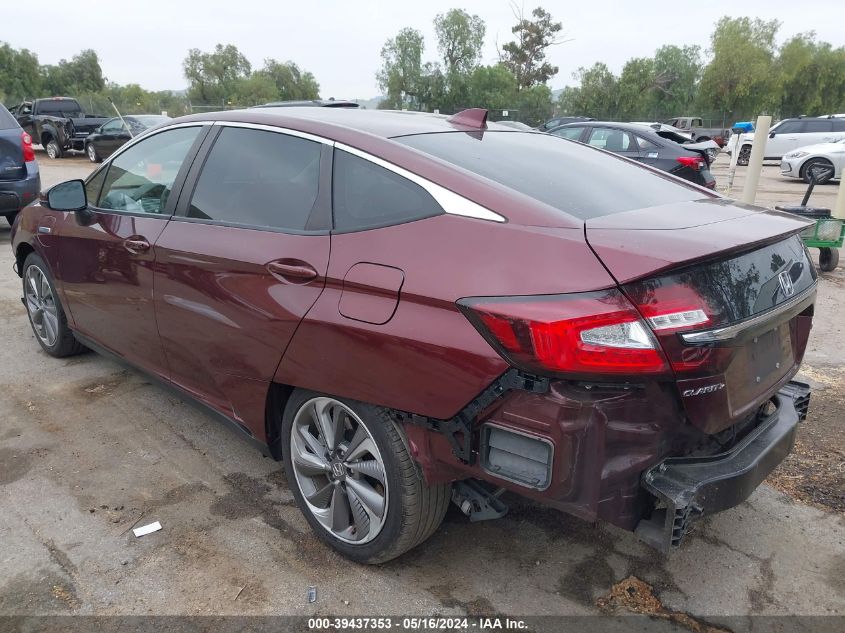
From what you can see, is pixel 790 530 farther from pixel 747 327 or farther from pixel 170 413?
pixel 170 413

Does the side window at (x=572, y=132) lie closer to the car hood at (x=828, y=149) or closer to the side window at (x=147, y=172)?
the car hood at (x=828, y=149)

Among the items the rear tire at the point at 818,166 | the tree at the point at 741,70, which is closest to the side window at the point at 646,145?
the rear tire at the point at 818,166

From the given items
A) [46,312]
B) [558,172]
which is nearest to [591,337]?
[558,172]

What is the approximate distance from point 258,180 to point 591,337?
1687 mm

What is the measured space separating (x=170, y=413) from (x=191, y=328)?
1.14 meters

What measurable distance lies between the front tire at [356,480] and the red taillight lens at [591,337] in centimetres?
67

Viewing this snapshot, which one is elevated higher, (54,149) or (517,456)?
(517,456)

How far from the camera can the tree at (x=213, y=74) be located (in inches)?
2584

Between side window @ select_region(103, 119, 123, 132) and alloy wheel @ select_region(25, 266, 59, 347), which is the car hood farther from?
side window @ select_region(103, 119, 123, 132)

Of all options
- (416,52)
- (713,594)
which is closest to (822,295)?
(713,594)

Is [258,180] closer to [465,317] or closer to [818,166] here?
[465,317]

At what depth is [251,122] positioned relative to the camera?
117 inches

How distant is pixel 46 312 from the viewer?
4.56m

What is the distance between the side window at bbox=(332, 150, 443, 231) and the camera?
7.27 ft
